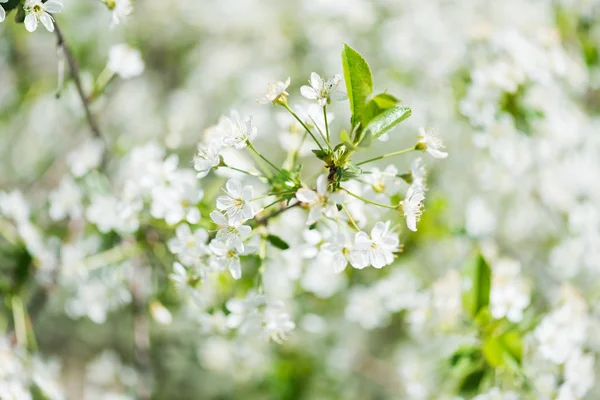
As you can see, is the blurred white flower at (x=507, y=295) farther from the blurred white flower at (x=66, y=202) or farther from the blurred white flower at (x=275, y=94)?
the blurred white flower at (x=66, y=202)

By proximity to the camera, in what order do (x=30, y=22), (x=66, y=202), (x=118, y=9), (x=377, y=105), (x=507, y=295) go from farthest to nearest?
(x=66, y=202), (x=507, y=295), (x=118, y=9), (x=30, y=22), (x=377, y=105)

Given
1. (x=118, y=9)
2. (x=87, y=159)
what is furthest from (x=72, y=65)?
(x=87, y=159)

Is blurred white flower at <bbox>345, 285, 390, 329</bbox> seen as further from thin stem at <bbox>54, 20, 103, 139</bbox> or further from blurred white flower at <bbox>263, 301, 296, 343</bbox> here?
thin stem at <bbox>54, 20, 103, 139</bbox>

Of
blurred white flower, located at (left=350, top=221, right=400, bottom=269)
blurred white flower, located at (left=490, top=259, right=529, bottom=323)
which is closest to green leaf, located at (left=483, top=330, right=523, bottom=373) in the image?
blurred white flower, located at (left=490, top=259, right=529, bottom=323)

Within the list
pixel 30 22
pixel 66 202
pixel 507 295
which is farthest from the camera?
pixel 66 202

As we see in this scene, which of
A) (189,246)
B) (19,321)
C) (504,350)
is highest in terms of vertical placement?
(189,246)

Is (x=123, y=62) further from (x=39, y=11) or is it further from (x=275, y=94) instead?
(x=275, y=94)

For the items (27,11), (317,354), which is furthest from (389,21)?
(27,11)

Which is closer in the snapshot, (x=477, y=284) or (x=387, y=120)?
(x=387, y=120)

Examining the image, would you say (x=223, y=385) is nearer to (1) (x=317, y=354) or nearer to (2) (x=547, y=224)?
(1) (x=317, y=354)
